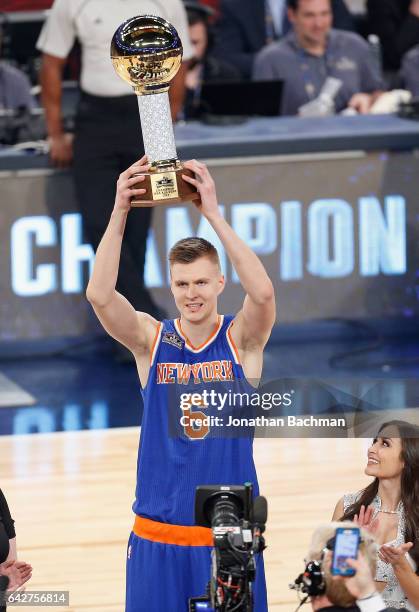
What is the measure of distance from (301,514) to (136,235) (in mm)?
3174

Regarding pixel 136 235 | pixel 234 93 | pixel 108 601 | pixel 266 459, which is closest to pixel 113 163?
pixel 136 235

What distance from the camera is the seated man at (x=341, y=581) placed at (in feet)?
11.6

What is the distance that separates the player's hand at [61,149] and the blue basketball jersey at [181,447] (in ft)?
17.1

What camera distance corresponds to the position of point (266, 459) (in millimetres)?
7879

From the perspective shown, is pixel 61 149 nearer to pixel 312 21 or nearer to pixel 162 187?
pixel 312 21

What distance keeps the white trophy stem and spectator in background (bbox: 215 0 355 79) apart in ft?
25.7

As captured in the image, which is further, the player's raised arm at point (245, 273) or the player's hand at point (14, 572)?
the player's hand at point (14, 572)

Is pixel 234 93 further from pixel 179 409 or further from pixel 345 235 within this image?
pixel 179 409

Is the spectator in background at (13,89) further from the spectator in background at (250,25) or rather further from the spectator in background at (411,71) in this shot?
the spectator in background at (411,71)

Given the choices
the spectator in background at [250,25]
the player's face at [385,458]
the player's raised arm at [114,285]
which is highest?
the spectator in background at [250,25]

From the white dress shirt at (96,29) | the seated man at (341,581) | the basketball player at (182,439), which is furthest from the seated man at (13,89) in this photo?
the seated man at (341,581)

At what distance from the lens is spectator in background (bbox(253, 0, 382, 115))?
1088 cm

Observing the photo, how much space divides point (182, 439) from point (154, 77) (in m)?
1.13

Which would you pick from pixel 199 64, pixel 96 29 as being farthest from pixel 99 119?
pixel 199 64
